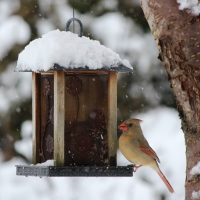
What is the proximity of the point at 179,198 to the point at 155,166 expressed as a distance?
9.50 ft

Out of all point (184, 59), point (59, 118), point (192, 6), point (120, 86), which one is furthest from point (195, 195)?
point (120, 86)

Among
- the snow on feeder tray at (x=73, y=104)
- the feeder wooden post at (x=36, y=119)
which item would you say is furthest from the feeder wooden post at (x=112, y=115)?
the feeder wooden post at (x=36, y=119)

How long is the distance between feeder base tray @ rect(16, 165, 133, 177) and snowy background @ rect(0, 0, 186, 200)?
118 inches

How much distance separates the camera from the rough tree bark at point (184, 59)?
10.6 feet

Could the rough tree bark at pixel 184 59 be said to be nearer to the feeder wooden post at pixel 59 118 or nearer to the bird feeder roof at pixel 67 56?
the bird feeder roof at pixel 67 56

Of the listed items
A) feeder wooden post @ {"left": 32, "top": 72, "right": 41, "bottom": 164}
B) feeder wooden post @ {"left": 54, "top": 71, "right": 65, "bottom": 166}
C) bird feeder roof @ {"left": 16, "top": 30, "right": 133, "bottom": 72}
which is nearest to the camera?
bird feeder roof @ {"left": 16, "top": 30, "right": 133, "bottom": 72}

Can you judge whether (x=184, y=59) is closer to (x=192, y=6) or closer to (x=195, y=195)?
(x=192, y=6)

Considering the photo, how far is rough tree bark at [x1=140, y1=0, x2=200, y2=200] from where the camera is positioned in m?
3.22

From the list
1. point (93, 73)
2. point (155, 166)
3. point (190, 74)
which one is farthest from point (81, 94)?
point (190, 74)

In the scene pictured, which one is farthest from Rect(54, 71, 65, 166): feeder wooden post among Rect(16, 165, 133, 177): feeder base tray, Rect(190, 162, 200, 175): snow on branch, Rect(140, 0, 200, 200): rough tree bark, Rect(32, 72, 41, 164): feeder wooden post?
Rect(190, 162, 200, 175): snow on branch

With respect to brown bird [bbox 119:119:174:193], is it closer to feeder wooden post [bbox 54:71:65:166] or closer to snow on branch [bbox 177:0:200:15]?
feeder wooden post [bbox 54:71:65:166]

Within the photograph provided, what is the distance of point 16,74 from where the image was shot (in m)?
7.81

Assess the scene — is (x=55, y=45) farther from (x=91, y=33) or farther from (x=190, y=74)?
(x=91, y=33)

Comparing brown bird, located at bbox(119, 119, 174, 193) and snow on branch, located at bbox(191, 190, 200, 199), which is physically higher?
brown bird, located at bbox(119, 119, 174, 193)
